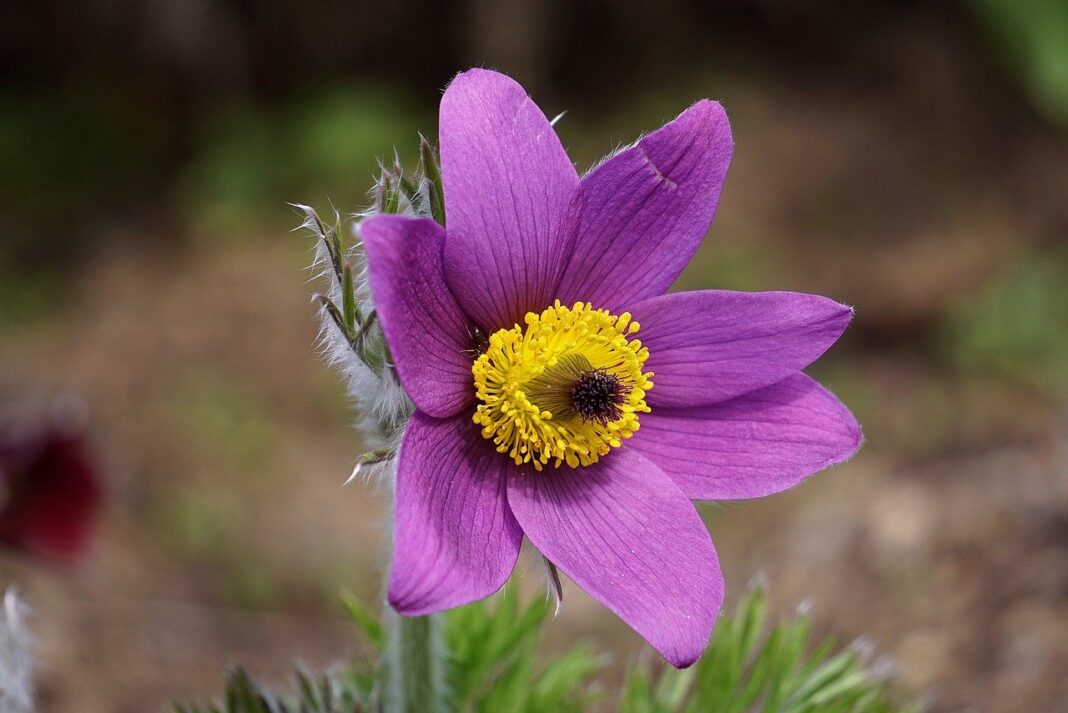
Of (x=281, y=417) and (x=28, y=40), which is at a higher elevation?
(x=28, y=40)

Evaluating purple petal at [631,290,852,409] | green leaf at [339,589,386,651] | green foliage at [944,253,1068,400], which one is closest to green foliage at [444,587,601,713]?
green leaf at [339,589,386,651]

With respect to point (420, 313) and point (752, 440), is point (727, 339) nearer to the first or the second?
point (752, 440)

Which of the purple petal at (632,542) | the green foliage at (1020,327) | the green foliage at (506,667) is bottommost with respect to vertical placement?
the green foliage at (1020,327)

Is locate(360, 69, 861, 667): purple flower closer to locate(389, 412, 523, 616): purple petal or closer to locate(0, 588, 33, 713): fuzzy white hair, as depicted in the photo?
locate(389, 412, 523, 616): purple petal

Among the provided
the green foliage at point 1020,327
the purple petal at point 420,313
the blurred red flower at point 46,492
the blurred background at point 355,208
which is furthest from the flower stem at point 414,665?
the green foliage at point 1020,327

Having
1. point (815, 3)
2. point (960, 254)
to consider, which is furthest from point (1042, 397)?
point (815, 3)

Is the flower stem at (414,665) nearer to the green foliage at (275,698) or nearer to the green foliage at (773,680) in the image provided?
the green foliage at (275,698)

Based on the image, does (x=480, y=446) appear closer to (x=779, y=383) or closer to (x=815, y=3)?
(x=779, y=383)

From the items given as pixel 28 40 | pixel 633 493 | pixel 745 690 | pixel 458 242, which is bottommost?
pixel 745 690
